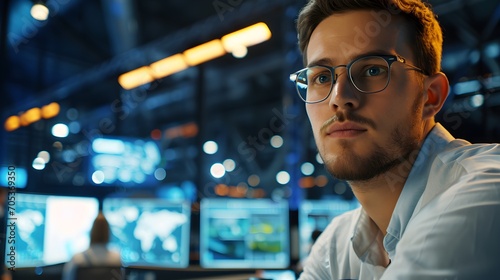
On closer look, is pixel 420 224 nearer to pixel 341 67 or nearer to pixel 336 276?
pixel 341 67

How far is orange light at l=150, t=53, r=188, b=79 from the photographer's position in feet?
16.3

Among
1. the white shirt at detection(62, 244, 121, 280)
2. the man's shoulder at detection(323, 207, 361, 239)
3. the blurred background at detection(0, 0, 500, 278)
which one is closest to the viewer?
the man's shoulder at detection(323, 207, 361, 239)

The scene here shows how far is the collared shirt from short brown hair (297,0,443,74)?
0.61 feet

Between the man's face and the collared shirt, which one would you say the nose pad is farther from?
the collared shirt

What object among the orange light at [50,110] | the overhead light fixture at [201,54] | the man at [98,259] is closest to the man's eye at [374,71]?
the man at [98,259]

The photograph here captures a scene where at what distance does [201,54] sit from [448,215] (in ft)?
14.2

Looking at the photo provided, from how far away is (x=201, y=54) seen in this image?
4.87 m

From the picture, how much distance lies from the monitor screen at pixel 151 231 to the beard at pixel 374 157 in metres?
2.86

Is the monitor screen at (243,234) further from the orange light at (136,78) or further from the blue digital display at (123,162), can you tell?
the orange light at (136,78)

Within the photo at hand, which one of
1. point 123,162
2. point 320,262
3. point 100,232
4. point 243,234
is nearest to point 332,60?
point 320,262

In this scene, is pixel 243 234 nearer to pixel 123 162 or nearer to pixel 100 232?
pixel 100 232

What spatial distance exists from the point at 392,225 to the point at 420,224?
10.0 inches

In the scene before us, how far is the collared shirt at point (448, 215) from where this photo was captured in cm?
70

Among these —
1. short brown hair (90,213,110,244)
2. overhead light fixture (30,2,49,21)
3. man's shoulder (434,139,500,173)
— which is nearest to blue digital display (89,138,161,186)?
overhead light fixture (30,2,49,21)
